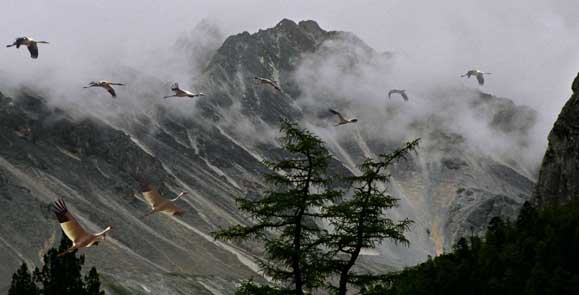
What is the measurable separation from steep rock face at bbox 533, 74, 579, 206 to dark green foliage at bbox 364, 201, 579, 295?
19.7 feet

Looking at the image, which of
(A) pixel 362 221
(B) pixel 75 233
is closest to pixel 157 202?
(B) pixel 75 233

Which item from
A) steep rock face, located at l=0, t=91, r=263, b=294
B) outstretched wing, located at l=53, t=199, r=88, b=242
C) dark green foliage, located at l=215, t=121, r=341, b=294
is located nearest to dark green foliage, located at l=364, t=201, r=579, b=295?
dark green foliage, located at l=215, t=121, r=341, b=294

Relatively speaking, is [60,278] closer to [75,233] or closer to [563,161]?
[75,233]

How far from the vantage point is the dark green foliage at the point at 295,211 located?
86.5 feet

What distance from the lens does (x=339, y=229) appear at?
27141 mm

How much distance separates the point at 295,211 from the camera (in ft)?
89.1

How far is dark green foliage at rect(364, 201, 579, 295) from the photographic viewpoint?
35.5m

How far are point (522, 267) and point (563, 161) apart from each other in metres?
16.3

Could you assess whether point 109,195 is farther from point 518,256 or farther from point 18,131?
point 518,256

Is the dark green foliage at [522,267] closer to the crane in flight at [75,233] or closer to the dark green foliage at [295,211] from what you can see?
the dark green foliage at [295,211]

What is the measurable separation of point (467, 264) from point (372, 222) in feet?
58.1

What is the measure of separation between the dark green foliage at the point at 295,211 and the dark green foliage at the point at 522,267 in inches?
361

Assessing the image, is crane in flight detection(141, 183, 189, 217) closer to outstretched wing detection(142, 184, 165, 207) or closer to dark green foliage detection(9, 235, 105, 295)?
outstretched wing detection(142, 184, 165, 207)

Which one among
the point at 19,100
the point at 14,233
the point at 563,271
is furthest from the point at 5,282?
the point at 19,100
